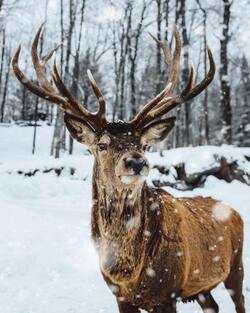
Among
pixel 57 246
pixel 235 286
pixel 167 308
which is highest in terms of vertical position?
pixel 167 308

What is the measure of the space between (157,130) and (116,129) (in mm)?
479

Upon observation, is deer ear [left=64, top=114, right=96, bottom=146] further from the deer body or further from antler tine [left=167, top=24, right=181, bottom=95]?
antler tine [left=167, top=24, right=181, bottom=95]

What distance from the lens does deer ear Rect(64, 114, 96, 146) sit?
3586mm

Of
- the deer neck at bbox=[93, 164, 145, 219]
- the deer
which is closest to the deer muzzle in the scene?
the deer

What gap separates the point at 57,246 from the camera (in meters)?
6.95

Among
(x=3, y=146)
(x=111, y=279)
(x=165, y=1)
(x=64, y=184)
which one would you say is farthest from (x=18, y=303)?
(x=3, y=146)

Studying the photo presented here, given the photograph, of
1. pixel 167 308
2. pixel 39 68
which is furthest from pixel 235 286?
pixel 39 68

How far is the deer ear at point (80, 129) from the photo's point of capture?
3586mm

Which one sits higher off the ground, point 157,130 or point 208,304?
point 157,130

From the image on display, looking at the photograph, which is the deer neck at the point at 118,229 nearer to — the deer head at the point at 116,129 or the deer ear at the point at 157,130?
the deer head at the point at 116,129

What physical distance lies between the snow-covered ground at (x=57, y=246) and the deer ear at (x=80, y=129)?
210 centimetres

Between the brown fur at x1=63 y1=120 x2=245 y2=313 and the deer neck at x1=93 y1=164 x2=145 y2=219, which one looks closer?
the brown fur at x1=63 y1=120 x2=245 y2=313

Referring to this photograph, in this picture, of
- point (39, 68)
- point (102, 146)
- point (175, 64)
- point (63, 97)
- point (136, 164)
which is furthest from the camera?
point (175, 64)

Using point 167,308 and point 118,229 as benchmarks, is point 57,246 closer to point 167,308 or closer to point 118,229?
point 118,229
